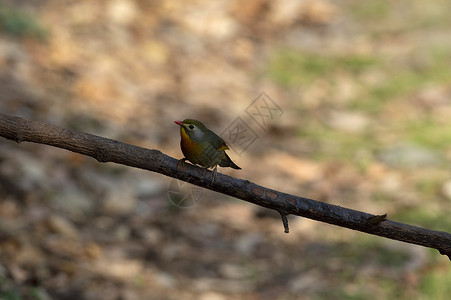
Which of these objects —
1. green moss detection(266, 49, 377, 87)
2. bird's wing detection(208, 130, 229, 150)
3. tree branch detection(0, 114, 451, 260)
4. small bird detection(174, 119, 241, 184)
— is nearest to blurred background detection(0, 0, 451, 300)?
green moss detection(266, 49, 377, 87)

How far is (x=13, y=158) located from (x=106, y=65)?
3.37m

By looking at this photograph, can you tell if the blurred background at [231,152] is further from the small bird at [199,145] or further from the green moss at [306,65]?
the small bird at [199,145]

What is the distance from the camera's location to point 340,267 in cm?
516

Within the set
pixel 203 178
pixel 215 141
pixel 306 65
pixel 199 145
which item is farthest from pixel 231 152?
pixel 306 65

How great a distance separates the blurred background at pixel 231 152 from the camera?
16.1 feet

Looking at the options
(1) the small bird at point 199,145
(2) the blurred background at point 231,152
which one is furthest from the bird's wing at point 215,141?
(2) the blurred background at point 231,152

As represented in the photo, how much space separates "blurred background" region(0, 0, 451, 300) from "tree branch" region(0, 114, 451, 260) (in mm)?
1298

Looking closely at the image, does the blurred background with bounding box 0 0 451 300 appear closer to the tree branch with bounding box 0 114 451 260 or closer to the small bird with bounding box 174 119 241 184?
the tree branch with bounding box 0 114 451 260

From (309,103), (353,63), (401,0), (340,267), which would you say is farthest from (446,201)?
(401,0)

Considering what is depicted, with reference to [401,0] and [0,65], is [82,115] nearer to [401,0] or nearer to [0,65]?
[0,65]

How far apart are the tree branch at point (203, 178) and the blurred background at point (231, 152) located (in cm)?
130

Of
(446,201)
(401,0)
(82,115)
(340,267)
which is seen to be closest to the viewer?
(340,267)

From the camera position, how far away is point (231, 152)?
6.84 meters

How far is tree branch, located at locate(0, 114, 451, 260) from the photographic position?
2920 millimetres
